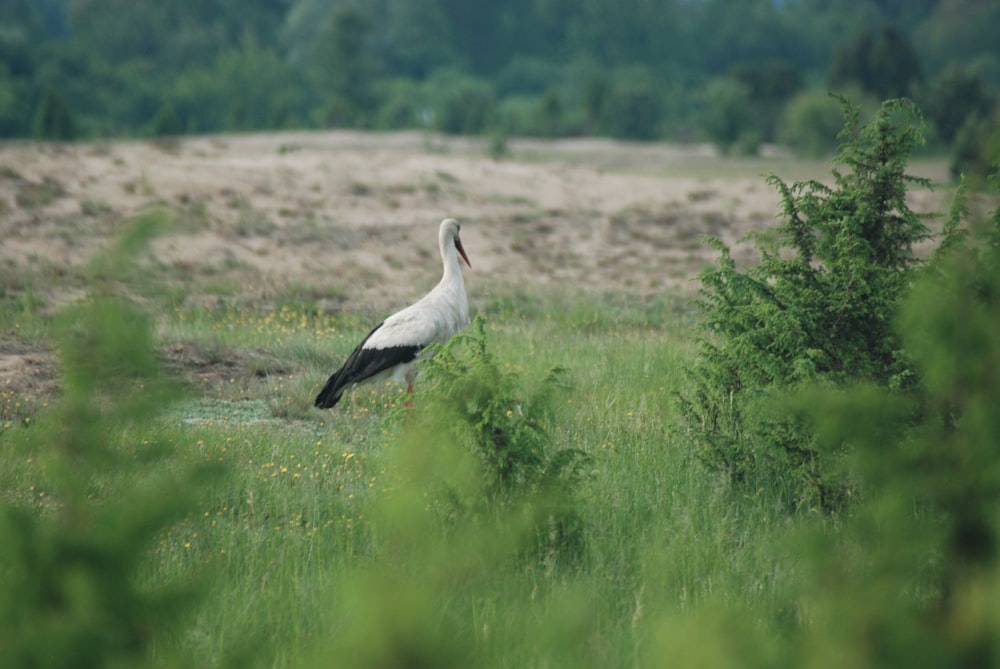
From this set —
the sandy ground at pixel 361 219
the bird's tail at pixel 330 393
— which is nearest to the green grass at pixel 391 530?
the bird's tail at pixel 330 393

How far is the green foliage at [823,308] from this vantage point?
567 centimetres

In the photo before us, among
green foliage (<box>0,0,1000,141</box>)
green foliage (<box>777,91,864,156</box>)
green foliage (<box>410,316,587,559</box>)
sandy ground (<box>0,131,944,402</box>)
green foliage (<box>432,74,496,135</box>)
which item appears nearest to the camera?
green foliage (<box>410,316,587,559</box>)

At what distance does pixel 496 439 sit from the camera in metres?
5.12

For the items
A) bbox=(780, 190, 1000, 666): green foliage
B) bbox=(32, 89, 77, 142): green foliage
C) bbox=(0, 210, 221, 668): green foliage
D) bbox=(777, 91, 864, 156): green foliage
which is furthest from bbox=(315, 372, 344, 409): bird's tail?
bbox=(777, 91, 864, 156): green foliage

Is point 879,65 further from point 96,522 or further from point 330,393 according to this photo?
point 96,522

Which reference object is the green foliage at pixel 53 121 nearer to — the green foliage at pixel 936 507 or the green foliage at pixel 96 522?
the green foliage at pixel 96 522

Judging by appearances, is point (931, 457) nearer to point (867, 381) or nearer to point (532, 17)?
point (867, 381)

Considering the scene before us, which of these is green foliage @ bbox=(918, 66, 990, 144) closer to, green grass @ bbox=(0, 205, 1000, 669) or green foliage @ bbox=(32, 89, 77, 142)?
green foliage @ bbox=(32, 89, 77, 142)

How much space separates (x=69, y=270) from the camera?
12.7m

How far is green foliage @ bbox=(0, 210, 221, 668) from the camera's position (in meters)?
2.01

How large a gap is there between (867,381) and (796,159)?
39.2m

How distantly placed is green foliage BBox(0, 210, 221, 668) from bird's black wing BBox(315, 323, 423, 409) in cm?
547

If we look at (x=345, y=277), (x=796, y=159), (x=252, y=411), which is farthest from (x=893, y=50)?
(x=252, y=411)

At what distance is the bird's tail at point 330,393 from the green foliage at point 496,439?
2745 millimetres
